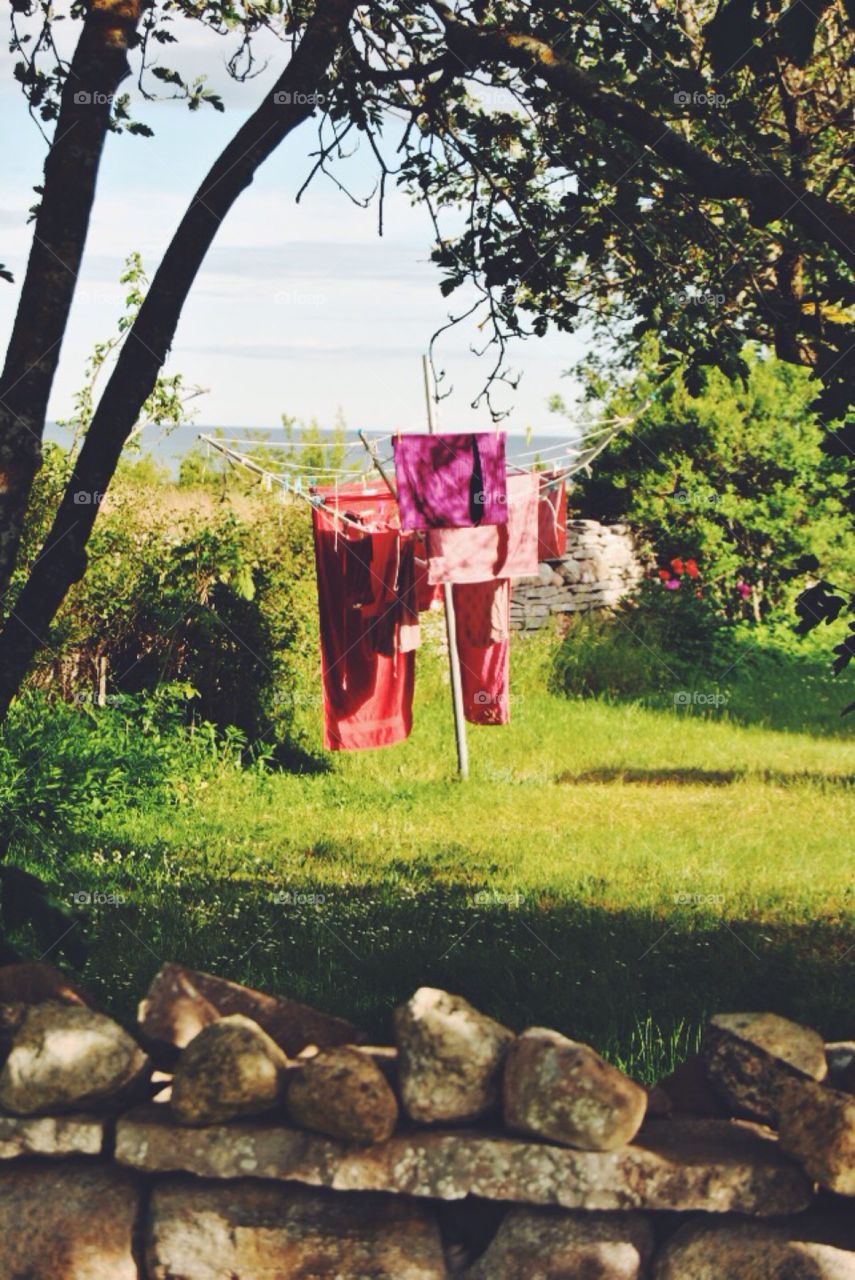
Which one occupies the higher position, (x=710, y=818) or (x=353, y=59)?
(x=353, y=59)

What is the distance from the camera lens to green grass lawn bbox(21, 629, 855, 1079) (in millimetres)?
4559

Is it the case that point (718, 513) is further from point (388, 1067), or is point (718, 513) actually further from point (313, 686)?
point (388, 1067)

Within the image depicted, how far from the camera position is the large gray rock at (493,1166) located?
2605mm

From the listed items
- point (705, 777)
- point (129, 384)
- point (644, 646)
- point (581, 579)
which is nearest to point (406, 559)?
point (705, 777)

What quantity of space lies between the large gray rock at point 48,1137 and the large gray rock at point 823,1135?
4.58 feet

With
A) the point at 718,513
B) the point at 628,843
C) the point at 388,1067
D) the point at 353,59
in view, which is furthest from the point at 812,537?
the point at 388,1067

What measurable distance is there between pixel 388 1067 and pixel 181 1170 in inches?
18.3

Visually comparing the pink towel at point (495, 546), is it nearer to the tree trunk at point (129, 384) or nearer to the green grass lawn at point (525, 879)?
the green grass lawn at point (525, 879)

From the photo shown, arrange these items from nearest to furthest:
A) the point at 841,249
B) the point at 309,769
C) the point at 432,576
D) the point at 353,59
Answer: the point at 841,249 < the point at 353,59 < the point at 432,576 < the point at 309,769

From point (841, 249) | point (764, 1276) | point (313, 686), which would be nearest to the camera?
point (764, 1276)

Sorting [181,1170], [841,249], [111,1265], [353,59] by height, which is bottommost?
[111,1265]

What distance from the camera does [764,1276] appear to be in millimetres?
2594

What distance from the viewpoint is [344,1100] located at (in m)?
2.61

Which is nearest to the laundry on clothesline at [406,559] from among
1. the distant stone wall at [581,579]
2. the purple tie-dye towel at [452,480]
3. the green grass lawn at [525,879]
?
the purple tie-dye towel at [452,480]
